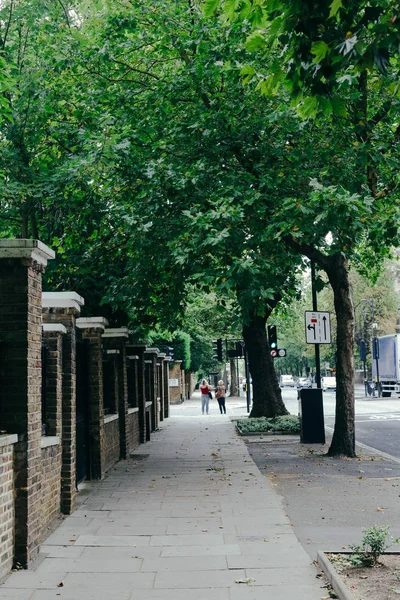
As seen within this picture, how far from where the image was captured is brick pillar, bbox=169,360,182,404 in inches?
2041

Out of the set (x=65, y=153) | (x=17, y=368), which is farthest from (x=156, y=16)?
(x=17, y=368)

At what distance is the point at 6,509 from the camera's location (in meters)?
6.61

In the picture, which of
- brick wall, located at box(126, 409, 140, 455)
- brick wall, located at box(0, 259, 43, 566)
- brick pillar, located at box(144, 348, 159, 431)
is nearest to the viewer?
brick wall, located at box(0, 259, 43, 566)

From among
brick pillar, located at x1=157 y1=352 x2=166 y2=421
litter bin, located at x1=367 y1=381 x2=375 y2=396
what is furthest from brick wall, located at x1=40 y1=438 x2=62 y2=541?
litter bin, located at x1=367 y1=381 x2=375 y2=396

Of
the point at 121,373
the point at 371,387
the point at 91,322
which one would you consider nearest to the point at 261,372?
the point at 121,373

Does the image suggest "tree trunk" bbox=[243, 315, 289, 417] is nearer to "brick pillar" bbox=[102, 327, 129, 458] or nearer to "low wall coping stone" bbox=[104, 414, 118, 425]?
"brick pillar" bbox=[102, 327, 129, 458]

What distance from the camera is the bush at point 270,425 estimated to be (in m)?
21.3

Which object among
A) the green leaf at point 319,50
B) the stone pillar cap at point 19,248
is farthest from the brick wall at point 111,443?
the green leaf at point 319,50

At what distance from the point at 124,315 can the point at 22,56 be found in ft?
22.4

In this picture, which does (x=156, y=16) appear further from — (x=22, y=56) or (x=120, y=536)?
(x=120, y=536)

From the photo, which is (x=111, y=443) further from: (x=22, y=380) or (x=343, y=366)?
(x=22, y=380)

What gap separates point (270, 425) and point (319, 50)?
58.2ft

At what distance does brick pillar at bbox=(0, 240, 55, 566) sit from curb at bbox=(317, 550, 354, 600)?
8.85 ft

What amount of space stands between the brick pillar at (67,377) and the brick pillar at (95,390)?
259cm
